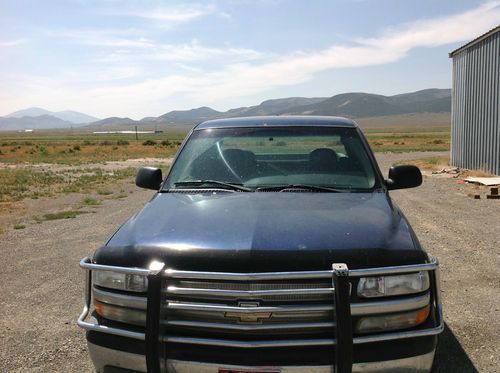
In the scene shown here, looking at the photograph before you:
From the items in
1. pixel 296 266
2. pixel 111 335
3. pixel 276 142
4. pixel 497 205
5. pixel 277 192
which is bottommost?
pixel 497 205

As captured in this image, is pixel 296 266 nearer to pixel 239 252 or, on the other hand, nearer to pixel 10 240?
pixel 239 252

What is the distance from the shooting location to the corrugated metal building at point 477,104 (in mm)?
16250

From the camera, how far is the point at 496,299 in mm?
5043

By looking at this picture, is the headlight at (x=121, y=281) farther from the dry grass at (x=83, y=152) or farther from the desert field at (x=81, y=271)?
the dry grass at (x=83, y=152)

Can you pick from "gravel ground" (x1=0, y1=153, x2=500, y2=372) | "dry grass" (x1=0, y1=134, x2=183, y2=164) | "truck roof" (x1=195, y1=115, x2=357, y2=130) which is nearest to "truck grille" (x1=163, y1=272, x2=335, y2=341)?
"gravel ground" (x1=0, y1=153, x2=500, y2=372)

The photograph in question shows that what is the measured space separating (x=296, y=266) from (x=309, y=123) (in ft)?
7.57

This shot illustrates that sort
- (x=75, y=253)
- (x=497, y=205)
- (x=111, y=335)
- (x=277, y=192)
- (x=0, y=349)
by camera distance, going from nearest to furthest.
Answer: (x=111, y=335) → (x=277, y=192) → (x=0, y=349) → (x=75, y=253) → (x=497, y=205)

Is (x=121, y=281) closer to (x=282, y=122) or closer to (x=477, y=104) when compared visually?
(x=282, y=122)

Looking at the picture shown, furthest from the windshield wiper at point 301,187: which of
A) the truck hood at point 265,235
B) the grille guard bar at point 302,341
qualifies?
the grille guard bar at point 302,341

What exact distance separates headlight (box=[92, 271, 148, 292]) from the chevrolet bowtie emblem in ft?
1.58

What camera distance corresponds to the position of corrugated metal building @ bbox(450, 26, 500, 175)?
16.2 meters

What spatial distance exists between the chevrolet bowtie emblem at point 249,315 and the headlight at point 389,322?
0.47 meters

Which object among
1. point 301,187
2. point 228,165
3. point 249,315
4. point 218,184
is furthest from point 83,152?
point 249,315

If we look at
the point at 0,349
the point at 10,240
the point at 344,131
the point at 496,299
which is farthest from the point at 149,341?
the point at 10,240
